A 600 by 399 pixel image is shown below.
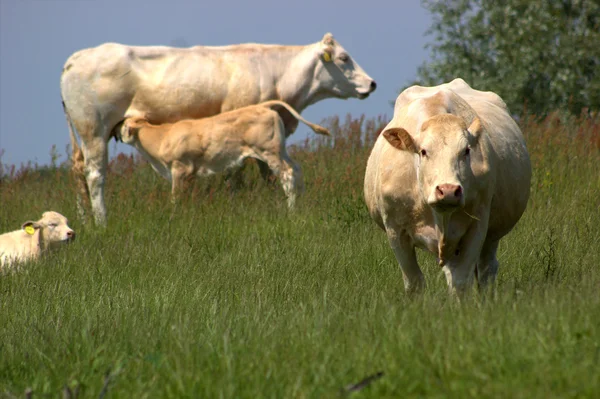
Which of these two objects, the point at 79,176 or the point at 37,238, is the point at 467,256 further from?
the point at 79,176

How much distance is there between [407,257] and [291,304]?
0.84 m

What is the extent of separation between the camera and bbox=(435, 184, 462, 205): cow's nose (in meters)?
4.91

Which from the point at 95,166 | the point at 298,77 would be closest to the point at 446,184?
the point at 95,166

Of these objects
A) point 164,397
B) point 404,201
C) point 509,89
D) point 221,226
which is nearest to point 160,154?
point 221,226

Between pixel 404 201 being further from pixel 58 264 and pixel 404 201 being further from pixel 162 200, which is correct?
pixel 162 200

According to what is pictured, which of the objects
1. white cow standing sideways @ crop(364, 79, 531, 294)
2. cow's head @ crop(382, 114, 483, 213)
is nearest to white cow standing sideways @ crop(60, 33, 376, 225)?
white cow standing sideways @ crop(364, 79, 531, 294)

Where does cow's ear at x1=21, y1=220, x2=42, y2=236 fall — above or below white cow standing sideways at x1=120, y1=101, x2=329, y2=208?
below

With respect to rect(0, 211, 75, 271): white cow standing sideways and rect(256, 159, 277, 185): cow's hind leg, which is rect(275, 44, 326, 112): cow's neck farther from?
rect(0, 211, 75, 271): white cow standing sideways

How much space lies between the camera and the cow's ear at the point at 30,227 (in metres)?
9.39

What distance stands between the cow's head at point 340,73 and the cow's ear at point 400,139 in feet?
24.7

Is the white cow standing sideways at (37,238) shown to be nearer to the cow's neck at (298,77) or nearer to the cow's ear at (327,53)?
the cow's neck at (298,77)

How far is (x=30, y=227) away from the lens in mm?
9438

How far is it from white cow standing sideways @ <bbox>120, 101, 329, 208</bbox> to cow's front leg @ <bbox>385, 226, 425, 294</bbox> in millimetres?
5129

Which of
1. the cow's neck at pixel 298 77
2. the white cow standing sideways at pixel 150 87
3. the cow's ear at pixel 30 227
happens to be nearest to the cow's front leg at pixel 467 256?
the cow's ear at pixel 30 227
